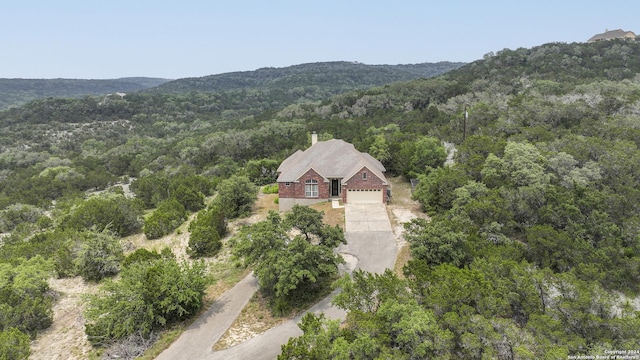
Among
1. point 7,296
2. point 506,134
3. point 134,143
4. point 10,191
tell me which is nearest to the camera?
A: point 7,296

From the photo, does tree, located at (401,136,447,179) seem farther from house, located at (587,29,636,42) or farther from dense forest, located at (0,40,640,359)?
house, located at (587,29,636,42)

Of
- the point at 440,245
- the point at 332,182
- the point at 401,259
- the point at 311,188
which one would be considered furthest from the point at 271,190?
the point at 440,245

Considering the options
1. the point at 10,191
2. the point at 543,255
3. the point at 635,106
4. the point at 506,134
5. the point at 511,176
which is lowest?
the point at 10,191

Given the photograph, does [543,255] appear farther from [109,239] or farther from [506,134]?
[109,239]

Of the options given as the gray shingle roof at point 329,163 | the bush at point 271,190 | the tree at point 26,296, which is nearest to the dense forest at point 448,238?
the tree at point 26,296

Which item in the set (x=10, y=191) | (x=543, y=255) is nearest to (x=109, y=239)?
(x=543, y=255)

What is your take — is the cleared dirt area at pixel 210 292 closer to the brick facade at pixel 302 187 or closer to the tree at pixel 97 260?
the tree at pixel 97 260
